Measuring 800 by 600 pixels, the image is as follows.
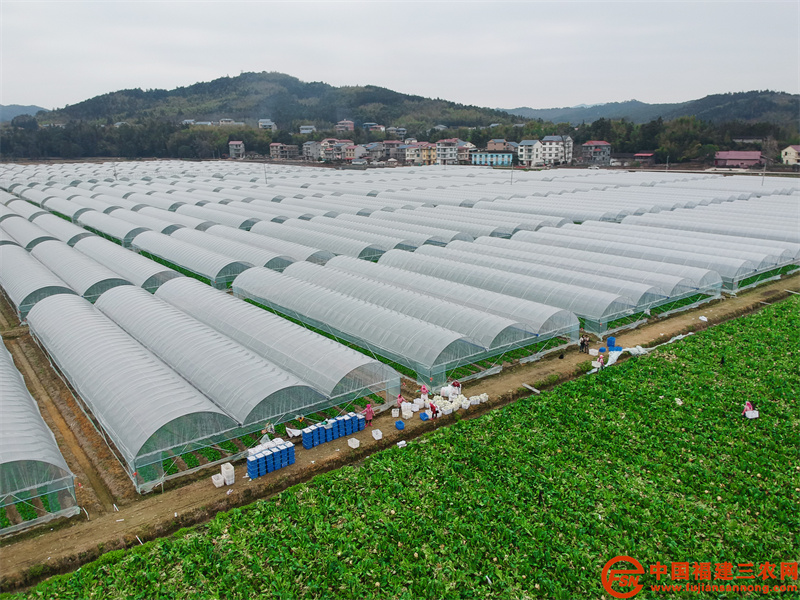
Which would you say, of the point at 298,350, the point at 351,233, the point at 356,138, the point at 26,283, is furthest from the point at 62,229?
the point at 356,138

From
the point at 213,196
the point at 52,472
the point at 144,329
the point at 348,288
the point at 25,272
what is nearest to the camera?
the point at 52,472

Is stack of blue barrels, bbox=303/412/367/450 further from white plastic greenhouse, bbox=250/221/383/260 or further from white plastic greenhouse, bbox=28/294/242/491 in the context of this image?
white plastic greenhouse, bbox=250/221/383/260

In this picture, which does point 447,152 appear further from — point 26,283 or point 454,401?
point 454,401

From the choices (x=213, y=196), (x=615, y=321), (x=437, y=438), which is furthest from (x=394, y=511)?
(x=213, y=196)

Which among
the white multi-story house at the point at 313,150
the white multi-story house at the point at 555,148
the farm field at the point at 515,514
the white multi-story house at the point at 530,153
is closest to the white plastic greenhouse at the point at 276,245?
the farm field at the point at 515,514

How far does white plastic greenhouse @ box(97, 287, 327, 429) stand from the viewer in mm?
14672

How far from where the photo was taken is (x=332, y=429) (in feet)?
49.3

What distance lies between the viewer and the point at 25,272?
2630 centimetres

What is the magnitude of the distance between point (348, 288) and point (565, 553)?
52.8 ft

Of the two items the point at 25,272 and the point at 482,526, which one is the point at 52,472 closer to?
Result: the point at 482,526

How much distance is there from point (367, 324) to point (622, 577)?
12.3 m

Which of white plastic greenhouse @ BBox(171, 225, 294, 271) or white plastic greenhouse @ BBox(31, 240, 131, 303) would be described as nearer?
white plastic greenhouse @ BBox(31, 240, 131, 303)

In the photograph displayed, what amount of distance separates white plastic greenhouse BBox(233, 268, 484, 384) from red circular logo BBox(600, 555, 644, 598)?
8092mm

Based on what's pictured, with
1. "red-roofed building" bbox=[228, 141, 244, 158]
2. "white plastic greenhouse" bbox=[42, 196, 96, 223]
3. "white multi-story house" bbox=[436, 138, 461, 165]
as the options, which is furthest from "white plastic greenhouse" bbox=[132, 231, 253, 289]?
"red-roofed building" bbox=[228, 141, 244, 158]
